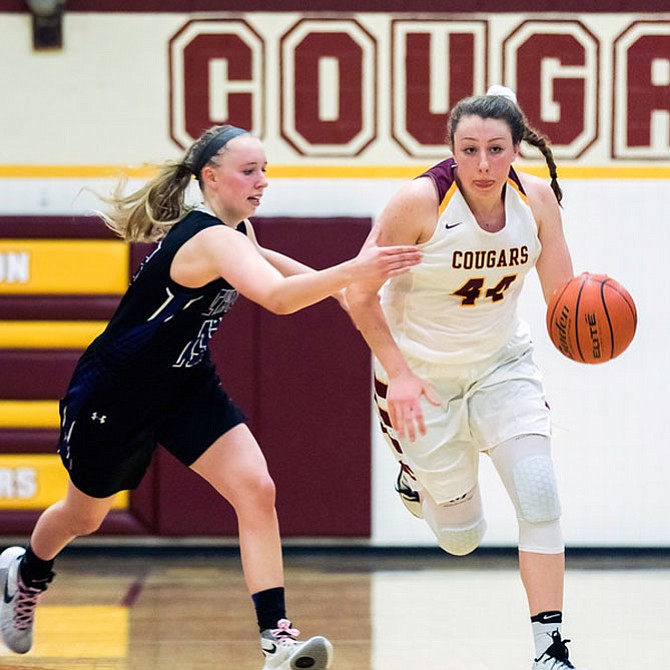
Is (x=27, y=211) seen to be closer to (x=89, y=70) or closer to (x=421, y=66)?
(x=89, y=70)

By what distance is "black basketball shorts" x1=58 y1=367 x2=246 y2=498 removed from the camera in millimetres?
3986

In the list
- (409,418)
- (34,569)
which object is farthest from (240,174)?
(34,569)

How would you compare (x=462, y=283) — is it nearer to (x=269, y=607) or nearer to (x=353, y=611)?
(x=269, y=607)

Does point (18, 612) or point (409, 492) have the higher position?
point (409, 492)

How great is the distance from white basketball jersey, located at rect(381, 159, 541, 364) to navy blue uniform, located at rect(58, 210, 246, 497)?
1.89ft

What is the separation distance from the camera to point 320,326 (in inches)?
257

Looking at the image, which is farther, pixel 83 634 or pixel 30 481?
pixel 30 481

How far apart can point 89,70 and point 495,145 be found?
135 inches

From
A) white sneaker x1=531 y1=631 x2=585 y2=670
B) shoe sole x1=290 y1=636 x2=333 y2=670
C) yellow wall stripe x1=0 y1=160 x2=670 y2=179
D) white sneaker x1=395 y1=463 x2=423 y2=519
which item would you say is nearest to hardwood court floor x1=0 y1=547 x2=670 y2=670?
shoe sole x1=290 y1=636 x2=333 y2=670

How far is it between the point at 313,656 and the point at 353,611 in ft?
4.97

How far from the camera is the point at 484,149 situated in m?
3.69

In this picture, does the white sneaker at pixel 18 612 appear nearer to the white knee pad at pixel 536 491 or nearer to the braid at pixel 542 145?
the white knee pad at pixel 536 491

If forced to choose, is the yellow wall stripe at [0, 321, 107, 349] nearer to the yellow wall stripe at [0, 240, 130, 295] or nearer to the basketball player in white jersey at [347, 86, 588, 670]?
the yellow wall stripe at [0, 240, 130, 295]

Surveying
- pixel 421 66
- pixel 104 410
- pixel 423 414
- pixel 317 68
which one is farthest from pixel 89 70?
pixel 423 414
